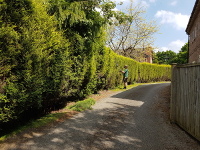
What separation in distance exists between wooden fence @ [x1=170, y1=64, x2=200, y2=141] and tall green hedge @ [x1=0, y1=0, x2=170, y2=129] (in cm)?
396

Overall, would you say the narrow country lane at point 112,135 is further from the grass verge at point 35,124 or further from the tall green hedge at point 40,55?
the tall green hedge at point 40,55

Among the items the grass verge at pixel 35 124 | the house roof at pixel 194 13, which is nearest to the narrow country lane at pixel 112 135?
the grass verge at pixel 35 124

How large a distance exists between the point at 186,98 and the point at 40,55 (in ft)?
14.3

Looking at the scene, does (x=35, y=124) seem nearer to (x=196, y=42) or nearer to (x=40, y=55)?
(x=40, y=55)

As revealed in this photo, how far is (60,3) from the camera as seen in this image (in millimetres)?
5664

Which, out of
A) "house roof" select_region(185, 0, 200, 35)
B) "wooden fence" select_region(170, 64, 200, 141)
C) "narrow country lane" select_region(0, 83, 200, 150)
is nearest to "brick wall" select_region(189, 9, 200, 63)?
"house roof" select_region(185, 0, 200, 35)

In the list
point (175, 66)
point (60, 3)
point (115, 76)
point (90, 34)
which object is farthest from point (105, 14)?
point (115, 76)

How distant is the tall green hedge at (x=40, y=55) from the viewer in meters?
3.77

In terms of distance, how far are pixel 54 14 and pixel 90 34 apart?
2.06m

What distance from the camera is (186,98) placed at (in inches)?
165

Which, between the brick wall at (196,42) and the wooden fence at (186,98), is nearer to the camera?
the wooden fence at (186,98)

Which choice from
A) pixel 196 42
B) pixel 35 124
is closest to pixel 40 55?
pixel 35 124

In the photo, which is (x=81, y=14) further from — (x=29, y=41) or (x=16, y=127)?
(x=16, y=127)

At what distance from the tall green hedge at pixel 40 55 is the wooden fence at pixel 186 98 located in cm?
396
